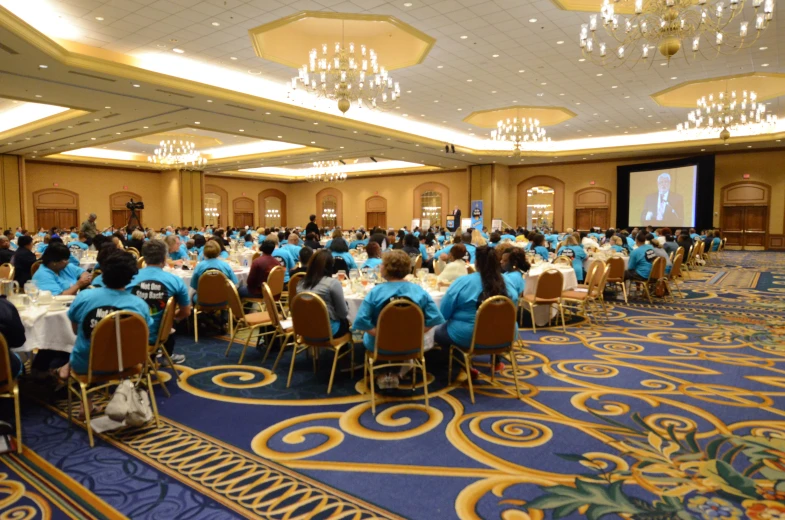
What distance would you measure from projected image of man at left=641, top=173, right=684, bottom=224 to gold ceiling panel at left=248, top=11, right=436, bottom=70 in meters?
15.5

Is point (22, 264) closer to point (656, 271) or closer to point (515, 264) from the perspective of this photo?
point (515, 264)

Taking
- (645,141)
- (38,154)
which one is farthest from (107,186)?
(645,141)

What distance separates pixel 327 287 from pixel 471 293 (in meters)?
1.26

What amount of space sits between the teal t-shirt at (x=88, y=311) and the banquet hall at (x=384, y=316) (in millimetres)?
22

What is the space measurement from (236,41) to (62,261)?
18.8ft

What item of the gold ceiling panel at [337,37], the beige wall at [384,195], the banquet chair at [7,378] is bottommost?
the banquet chair at [7,378]

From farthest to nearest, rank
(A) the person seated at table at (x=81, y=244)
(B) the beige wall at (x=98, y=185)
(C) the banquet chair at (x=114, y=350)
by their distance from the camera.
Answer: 1. (B) the beige wall at (x=98, y=185)
2. (A) the person seated at table at (x=81, y=244)
3. (C) the banquet chair at (x=114, y=350)

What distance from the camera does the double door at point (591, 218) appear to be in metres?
24.5

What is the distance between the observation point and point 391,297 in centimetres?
405

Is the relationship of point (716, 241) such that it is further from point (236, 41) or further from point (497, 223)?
point (236, 41)

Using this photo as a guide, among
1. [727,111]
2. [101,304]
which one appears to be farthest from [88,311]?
[727,111]

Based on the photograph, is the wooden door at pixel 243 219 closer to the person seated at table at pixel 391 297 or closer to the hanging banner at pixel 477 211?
the hanging banner at pixel 477 211

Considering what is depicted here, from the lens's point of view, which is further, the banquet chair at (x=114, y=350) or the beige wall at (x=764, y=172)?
the beige wall at (x=764, y=172)

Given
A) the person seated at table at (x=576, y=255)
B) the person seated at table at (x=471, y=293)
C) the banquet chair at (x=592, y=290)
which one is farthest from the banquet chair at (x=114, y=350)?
the person seated at table at (x=576, y=255)
